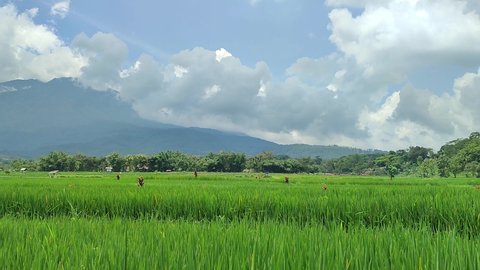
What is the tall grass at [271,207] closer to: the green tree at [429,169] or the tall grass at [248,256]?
the tall grass at [248,256]

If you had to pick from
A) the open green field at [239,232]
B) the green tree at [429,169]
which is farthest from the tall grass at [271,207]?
the green tree at [429,169]

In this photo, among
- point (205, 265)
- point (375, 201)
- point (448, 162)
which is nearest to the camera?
point (205, 265)

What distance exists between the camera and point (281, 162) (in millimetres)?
119438

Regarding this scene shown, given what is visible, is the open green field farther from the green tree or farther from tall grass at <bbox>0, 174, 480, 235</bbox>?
the green tree

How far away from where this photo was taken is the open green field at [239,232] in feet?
7.15

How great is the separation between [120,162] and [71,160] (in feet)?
43.5

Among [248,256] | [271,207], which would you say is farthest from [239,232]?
[271,207]

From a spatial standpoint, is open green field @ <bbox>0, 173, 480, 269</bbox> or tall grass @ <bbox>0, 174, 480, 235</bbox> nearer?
open green field @ <bbox>0, 173, 480, 269</bbox>

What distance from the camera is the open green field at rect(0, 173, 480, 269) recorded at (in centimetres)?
218

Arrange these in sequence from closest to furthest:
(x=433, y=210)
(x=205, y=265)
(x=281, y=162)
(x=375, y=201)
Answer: (x=205, y=265), (x=433, y=210), (x=375, y=201), (x=281, y=162)

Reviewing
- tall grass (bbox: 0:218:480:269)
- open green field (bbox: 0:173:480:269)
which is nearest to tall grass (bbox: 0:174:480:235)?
open green field (bbox: 0:173:480:269)

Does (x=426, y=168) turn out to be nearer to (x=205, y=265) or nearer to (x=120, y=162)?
(x=120, y=162)

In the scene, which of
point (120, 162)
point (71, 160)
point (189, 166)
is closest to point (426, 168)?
point (189, 166)

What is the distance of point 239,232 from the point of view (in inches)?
127
